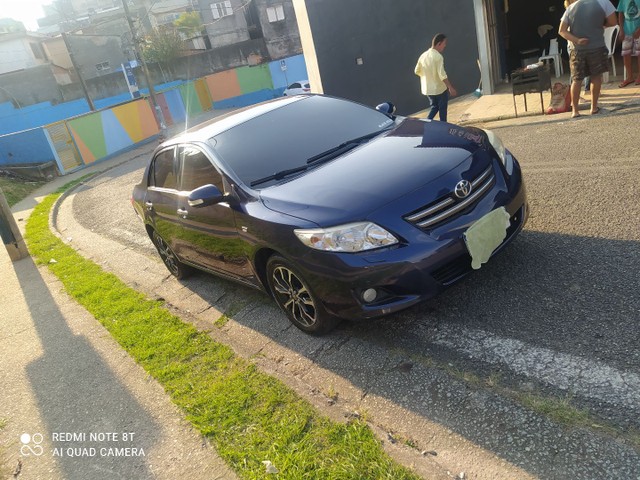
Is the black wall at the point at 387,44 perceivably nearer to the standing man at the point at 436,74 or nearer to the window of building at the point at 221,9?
the standing man at the point at 436,74

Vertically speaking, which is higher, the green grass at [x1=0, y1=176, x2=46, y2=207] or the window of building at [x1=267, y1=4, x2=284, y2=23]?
the window of building at [x1=267, y1=4, x2=284, y2=23]

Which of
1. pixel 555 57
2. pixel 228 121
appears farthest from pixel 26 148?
pixel 555 57

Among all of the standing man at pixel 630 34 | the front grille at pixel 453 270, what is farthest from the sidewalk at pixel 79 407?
the standing man at pixel 630 34

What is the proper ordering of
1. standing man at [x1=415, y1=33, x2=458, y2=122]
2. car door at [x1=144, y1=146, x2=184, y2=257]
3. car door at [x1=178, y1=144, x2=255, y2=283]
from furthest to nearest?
1. standing man at [x1=415, y1=33, x2=458, y2=122]
2. car door at [x1=144, y1=146, x2=184, y2=257]
3. car door at [x1=178, y1=144, x2=255, y2=283]

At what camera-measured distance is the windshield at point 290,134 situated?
4.00 m

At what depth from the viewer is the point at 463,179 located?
131 inches

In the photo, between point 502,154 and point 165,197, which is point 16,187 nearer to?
point 165,197

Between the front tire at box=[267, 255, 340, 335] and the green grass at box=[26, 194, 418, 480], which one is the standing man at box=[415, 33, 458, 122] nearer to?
the front tire at box=[267, 255, 340, 335]

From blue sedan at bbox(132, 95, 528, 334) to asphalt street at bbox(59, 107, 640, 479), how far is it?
13.9 inches

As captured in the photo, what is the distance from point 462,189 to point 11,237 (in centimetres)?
839

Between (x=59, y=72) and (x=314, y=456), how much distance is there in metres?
52.9

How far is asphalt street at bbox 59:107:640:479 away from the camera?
234cm

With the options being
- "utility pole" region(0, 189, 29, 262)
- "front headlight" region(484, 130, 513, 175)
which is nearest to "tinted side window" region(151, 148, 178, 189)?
"front headlight" region(484, 130, 513, 175)

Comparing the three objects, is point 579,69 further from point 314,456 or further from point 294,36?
point 294,36
